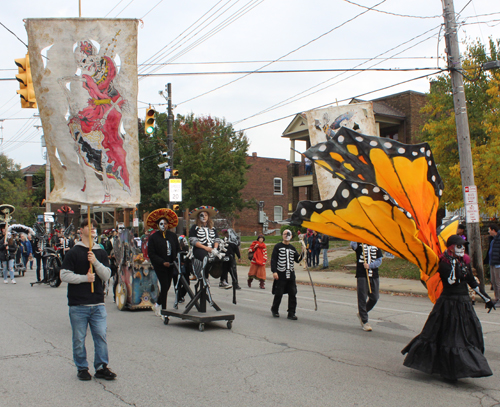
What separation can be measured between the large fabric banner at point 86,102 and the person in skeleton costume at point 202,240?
5.55 ft

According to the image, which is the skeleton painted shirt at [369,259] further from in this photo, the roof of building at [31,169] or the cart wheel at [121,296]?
the roof of building at [31,169]

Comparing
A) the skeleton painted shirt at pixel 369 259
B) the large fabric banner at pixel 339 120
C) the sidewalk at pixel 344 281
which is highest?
the large fabric banner at pixel 339 120

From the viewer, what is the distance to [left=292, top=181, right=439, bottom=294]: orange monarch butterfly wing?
5688 mm

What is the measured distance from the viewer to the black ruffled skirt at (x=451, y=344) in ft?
17.7

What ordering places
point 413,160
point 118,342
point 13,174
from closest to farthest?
1. point 413,160
2. point 118,342
3. point 13,174

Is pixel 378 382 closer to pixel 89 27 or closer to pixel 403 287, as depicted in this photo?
pixel 89 27

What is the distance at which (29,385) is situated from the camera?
5645 millimetres

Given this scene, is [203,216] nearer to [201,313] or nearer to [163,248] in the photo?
[163,248]

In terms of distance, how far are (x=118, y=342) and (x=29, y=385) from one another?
226cm

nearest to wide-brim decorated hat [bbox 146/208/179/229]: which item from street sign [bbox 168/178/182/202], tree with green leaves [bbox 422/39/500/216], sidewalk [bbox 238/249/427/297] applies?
sidewalk [bbox 238/249/427/297]

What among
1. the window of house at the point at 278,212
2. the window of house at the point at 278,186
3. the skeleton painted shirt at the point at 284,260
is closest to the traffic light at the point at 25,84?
the skeleton painted shirt at the point at 284,260

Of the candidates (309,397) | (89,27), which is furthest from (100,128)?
(309,397)

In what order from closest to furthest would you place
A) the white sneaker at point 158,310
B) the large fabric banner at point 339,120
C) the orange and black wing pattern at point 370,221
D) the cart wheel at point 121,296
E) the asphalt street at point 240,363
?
the asphalt street at point 240,363, the orange and black wing pattern at point 370,221, the white sneaker at point 158,310, the cart wheel at point 121,296, the large fabric banner at point 339,120

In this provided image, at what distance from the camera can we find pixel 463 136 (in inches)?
523
